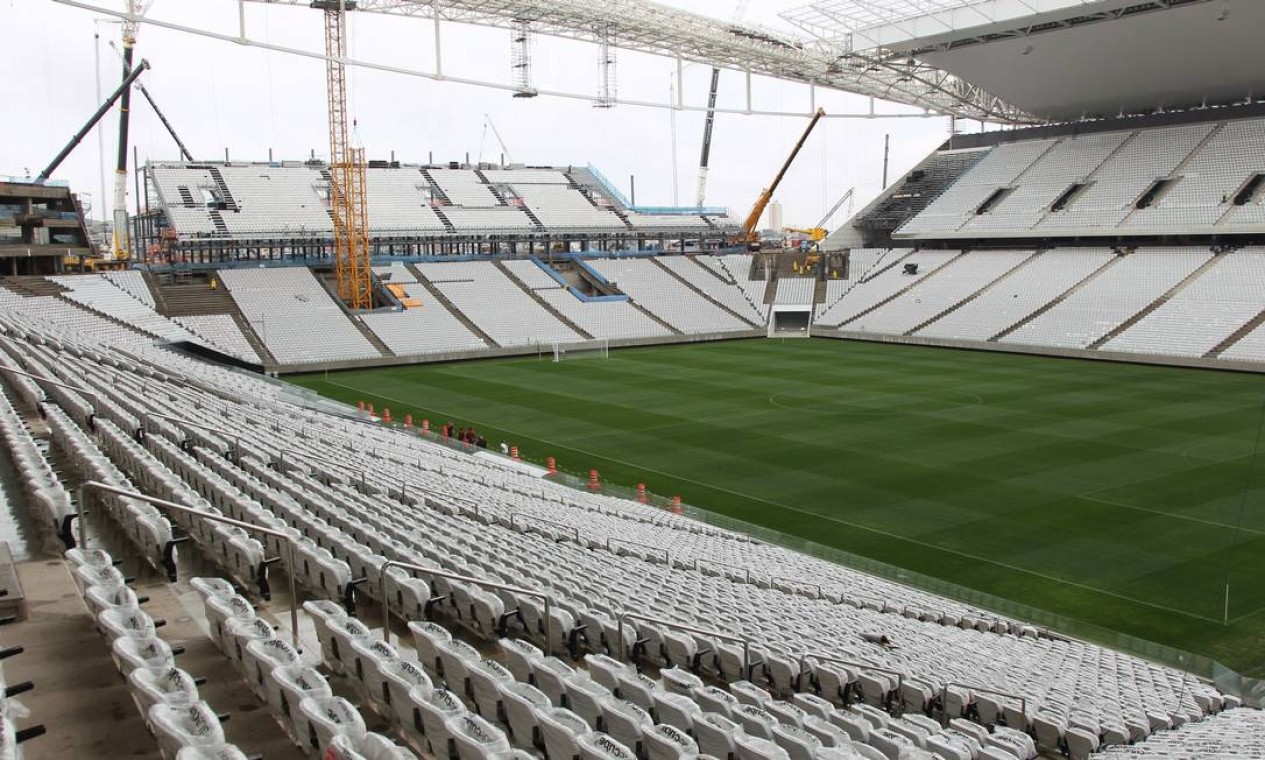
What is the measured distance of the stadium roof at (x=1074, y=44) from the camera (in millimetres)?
47656

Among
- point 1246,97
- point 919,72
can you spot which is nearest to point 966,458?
point 919,72

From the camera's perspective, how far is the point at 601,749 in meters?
6.00

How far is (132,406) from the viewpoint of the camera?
17.8 meters

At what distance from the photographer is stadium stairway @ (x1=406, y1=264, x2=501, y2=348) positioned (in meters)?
55.7

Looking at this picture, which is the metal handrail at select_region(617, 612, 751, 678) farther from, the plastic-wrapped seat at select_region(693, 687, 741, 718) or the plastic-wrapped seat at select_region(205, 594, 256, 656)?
the plastic-wrapped seat at select_region(205, 594, 256, 656)

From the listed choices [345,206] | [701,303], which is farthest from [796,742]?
[701,303]

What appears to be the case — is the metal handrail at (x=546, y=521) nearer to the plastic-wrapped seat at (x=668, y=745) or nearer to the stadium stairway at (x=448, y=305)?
the plastic-wrapped seat at (x=668, y=745)

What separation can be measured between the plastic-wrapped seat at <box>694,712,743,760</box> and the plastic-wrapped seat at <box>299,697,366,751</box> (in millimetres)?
2256

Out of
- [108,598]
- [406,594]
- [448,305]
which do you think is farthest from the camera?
[448,305]

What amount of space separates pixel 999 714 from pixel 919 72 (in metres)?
55.1

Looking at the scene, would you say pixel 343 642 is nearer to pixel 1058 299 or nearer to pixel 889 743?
pixel 889 743

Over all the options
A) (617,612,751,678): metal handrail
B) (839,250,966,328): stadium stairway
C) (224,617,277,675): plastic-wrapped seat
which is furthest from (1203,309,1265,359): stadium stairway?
(224,617,277,675): plastic-wrapped seat

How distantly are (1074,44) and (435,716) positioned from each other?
5560 centimetres

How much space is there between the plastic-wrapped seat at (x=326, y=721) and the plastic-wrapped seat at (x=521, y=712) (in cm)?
110
